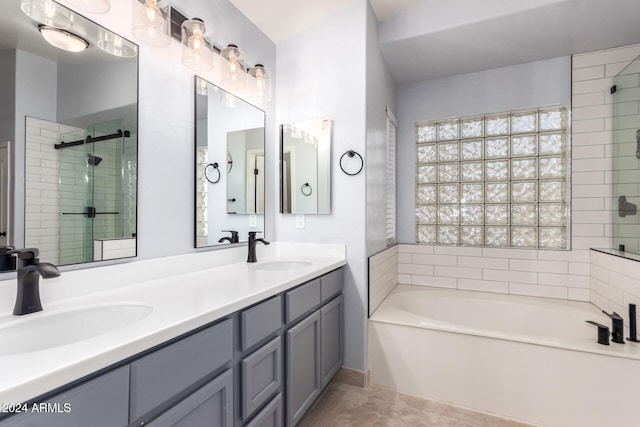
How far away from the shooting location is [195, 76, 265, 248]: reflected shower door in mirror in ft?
5.66

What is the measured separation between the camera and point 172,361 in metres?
0.88

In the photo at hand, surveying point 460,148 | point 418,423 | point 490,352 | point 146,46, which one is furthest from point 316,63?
point 418,423

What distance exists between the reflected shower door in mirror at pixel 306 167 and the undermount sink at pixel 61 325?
4.56ft

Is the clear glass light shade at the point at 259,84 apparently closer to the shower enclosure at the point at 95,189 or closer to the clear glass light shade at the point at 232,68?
the clear glass light shade at the point at 232,68

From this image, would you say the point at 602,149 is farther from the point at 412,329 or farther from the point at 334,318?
the point at 334,318

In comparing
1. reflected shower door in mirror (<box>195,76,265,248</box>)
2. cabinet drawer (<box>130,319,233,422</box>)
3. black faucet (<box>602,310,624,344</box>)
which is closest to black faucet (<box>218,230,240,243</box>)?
reflected shower door in mirror (<box>195,76,265,248</box>)

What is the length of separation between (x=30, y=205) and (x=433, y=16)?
2.58 meters

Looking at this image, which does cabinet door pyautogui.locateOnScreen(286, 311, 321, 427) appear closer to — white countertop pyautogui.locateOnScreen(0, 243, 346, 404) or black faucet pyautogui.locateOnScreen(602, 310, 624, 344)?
white countertop pyautogui.locateOnScreen(0, 243, 346, 404)

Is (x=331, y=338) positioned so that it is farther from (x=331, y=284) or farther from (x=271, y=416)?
(x=271, y=416)

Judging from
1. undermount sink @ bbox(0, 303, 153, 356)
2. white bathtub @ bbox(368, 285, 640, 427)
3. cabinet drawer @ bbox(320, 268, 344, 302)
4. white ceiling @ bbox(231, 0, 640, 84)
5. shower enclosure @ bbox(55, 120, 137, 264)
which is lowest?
white bathtub @ bbox(368, 285, 640, 427)

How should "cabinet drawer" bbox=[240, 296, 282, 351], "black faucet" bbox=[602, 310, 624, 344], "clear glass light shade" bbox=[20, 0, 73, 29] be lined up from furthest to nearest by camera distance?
"black faucet" bbox=[602, 310, 624, 344]
"cabinet drawer" bbox=[240, 296, 282, 351]
"clear glass light shade" bbox=[20, 0, 73, 29]

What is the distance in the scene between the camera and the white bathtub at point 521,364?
1634 millimetres

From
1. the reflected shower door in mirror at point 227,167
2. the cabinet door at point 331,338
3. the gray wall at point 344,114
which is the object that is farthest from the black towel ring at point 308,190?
the cabinet door at point 331,338

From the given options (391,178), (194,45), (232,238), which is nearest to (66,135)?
(194,45)
